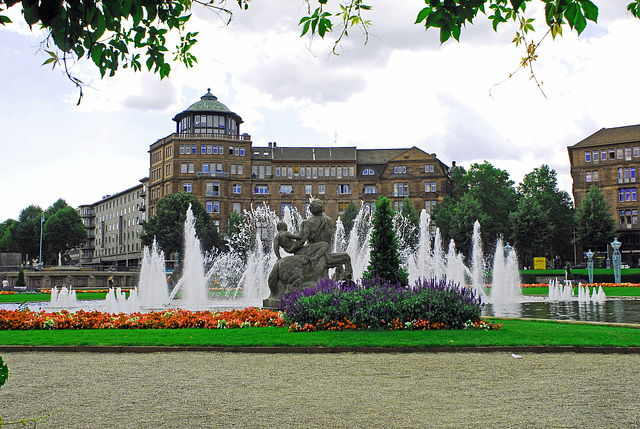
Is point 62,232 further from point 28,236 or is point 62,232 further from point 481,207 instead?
point 481,207

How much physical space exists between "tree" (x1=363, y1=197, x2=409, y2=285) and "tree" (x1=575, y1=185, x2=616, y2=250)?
58.6 m

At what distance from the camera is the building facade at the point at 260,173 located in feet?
290

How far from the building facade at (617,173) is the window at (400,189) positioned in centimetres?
2385

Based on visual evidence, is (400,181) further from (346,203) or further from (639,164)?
(639,164)

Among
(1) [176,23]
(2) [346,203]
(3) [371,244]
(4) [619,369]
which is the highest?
(2) [346,203]

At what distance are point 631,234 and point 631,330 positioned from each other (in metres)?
74.1

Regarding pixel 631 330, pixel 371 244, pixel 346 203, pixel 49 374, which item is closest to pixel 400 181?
pixel 346 203

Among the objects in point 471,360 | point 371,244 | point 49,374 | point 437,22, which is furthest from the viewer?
point 371,244

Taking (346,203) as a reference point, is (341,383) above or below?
below

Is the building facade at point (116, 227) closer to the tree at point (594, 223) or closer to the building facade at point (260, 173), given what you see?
the building facade at point (260, 173)

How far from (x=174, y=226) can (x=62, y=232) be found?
107ft

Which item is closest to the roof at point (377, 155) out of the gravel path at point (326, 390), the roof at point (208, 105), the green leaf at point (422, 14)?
the roof at point (208, 105)

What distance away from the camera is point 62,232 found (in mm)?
93875

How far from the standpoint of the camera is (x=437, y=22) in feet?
13.3
